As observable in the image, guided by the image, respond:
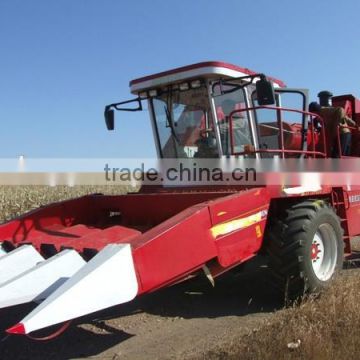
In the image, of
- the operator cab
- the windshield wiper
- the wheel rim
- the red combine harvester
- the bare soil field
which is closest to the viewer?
the bare soil field

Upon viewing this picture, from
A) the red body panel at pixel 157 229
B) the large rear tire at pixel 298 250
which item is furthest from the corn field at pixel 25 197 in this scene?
the large rear tire at pixel 298 250

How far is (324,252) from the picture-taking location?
598 centimetres

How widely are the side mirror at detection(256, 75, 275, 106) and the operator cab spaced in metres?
0.38

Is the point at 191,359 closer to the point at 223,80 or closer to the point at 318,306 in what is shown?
the point at 318,306

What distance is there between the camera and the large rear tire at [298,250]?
17.5 feet

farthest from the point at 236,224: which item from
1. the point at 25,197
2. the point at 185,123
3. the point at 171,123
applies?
the point at 25,197

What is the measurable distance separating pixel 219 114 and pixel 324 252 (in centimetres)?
205

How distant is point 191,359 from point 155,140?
12.3ft

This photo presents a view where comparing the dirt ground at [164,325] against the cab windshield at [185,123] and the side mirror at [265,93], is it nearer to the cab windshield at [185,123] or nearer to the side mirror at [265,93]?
the cab windshield at [185,123]

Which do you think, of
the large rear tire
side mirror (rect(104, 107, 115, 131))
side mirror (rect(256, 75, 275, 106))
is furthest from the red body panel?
side mirror (rect(104, 107, 115, 131))

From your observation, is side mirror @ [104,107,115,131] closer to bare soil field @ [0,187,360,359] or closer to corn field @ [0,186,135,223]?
bare soil field @ [0,187,360,359]

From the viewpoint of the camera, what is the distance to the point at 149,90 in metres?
6.85

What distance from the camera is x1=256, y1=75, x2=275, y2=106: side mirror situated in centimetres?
535

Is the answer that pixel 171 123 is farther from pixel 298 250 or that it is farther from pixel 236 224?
pixel 298 250
